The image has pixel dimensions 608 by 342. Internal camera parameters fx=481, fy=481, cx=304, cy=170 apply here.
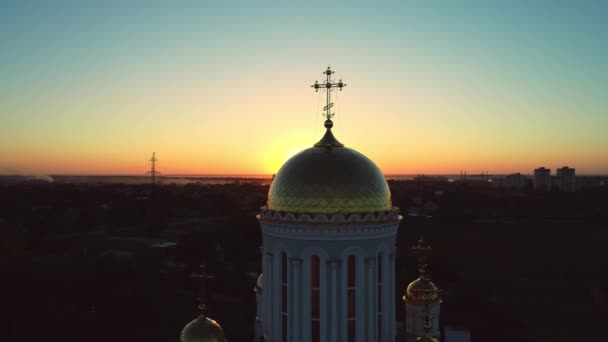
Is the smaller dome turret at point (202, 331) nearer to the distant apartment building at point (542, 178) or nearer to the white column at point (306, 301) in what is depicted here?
the white column at point (306, 301)

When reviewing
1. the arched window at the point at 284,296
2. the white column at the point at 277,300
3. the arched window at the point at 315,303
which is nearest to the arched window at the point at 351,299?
the arched window at the point at 315,303

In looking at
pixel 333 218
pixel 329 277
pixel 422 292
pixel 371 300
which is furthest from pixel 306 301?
pixel 422 292

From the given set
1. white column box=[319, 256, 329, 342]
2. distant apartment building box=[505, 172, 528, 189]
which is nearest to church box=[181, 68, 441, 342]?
white column box=[319, 256, 329, 342]

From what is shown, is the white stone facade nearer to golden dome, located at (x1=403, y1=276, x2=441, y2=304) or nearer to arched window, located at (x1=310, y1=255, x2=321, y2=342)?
arched window, located at (x1=310, y1=255, x2=321, y2=342)

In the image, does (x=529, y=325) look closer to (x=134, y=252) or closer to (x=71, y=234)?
(x=134, y=252)

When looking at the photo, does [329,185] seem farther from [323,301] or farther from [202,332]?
[202,332]

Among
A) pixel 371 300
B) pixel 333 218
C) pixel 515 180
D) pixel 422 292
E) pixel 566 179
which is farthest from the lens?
pixel 515 180

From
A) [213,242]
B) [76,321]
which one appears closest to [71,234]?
[213,242]
